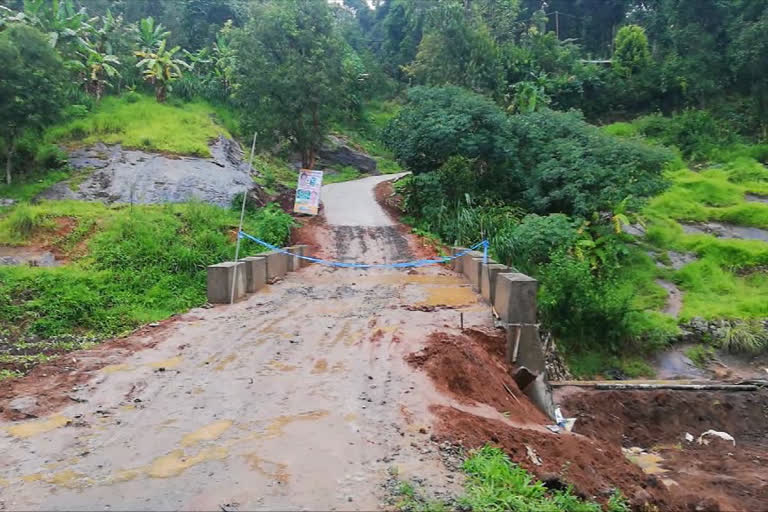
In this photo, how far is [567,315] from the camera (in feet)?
50.3

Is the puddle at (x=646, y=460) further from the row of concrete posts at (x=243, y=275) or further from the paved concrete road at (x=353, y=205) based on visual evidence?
the paved concrete road at (x=353, y=205)

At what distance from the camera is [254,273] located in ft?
42.3

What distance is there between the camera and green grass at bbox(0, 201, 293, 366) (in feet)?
42.1

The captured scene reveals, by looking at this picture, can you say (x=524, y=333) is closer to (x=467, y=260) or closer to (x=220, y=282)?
(x=467, y=260)

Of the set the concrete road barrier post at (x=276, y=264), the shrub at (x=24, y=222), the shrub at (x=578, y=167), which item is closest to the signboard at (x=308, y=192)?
the concrete road barrier post at (x=276, y=264)

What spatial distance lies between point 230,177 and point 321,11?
7.16 metres

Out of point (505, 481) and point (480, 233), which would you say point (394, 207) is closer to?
point (480, 233)

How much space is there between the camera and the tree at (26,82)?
57.0ft

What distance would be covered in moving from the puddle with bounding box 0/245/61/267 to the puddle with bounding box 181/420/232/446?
36.1 feet

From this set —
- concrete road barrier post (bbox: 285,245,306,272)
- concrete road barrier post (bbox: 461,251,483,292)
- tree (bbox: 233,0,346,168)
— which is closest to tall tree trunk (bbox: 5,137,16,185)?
tree (bbox: 233,0,346,168)

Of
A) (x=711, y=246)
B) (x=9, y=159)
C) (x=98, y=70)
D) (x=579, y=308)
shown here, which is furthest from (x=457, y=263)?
(x=98, y=70)

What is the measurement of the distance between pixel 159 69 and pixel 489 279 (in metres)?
23.8

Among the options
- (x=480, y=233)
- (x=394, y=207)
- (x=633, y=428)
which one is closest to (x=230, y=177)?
(x=394, y=207)

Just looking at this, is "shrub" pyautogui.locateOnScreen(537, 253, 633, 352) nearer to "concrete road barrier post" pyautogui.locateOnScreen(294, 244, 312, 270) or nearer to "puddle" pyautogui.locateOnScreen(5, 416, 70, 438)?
"concrete road barrier post" pyautogui.locateOnScreen(294, 244, 312, 270)
